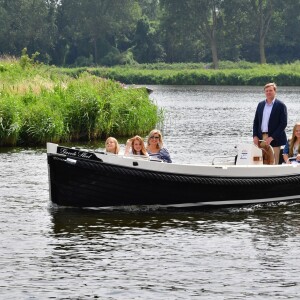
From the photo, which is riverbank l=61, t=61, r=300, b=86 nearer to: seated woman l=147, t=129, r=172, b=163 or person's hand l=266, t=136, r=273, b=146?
person's hand l=266, t=136, r=273, b=146

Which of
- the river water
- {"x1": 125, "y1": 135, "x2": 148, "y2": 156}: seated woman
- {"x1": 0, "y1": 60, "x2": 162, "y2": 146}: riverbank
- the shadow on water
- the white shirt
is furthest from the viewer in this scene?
{"x1": 0, "y1": 60, "x2": 162, "y2": 146}: riverbank

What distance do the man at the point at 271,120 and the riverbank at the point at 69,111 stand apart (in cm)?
898

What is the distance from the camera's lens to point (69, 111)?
86.6 ft

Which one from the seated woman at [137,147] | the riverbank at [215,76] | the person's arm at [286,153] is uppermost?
the riverbank at [215,76]

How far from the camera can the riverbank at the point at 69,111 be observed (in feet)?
82.6

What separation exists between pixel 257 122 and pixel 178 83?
64186mm

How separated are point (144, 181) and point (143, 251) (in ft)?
8.91

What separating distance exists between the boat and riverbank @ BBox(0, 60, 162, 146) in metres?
9.36

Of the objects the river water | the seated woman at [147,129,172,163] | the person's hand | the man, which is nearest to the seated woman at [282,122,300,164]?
the man

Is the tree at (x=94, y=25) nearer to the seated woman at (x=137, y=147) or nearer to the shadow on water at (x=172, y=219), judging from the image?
the seated woman at (x=137, y=147)

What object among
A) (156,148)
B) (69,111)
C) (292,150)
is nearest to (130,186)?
(156,148)

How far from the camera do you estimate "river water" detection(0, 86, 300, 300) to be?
36.4 ft

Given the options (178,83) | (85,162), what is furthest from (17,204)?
(178,83)

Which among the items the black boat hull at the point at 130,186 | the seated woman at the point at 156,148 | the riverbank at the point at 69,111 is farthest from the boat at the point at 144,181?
the riverbank at the point at 69,111
